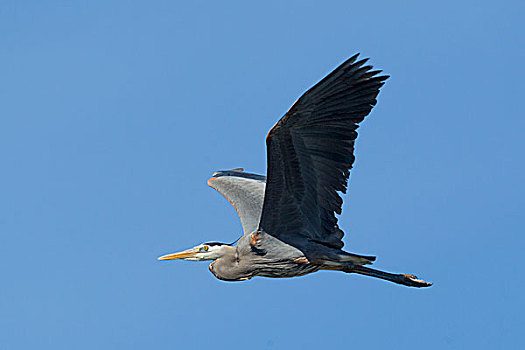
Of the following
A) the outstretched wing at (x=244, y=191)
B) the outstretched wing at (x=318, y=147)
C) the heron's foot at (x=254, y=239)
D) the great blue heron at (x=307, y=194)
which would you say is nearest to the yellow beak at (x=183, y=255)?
the great blue heron at (x=307, y=194)

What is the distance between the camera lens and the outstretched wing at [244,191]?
12.6 m

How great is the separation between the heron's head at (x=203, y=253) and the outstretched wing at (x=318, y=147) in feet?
3.79

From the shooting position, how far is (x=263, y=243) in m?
11.6

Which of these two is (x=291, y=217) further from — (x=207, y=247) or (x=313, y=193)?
(x=207, y=247)

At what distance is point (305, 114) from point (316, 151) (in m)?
0.56

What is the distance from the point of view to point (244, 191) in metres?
13.4

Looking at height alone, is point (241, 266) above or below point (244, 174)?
below

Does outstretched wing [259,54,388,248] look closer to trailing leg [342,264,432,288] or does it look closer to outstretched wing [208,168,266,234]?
trailing leg [342,264,432,288]

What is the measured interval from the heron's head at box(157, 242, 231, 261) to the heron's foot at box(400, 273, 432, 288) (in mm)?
2451

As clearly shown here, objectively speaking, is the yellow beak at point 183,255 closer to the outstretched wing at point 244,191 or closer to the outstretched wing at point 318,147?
the outstretched wing at point 244,191

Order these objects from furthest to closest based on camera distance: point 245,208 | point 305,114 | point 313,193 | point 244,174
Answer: point 244,174 → point 245,208 → point 313,193 → point 305,114

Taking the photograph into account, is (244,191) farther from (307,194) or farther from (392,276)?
(392,276)

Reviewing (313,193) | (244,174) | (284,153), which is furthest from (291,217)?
(244,174)

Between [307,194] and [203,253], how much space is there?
2.22 meters
